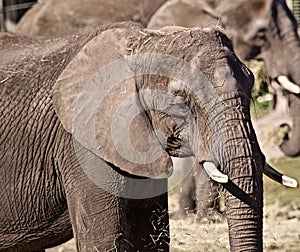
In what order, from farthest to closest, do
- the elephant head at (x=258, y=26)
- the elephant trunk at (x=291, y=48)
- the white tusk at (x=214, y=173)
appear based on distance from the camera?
the elephant head at (x=258, y=26), the elephant trunk at (x=291, y=48), the white tusk at (x=214, y=173)

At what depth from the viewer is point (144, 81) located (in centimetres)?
471

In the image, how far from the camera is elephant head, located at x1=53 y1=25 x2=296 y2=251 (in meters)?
4.39

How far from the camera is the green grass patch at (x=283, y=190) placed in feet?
29.0

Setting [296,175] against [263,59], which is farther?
[296,175]

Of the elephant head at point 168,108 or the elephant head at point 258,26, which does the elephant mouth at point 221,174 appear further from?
the elephant head at point 258,26

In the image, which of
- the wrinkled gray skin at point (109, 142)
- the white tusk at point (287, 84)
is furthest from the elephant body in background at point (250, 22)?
the wrinkled gray skin at point (109, 142)

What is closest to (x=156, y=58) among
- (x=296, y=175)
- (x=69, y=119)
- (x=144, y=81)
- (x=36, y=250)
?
(x=144, y=81)

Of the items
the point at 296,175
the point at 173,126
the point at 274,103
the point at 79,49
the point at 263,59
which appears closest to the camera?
the point at 173,126

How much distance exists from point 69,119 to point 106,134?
0.18 metres

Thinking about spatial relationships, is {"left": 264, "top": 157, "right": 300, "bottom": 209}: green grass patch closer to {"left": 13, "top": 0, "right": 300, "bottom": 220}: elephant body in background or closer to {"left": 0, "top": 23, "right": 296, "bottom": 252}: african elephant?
{"left": 13, "top": 0, "right": 300, "bottom": 220}: elephant body in background

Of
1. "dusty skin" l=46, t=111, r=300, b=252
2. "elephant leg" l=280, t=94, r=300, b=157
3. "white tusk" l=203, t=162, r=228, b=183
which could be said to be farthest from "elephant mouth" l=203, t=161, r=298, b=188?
"elephant leg" l=280, t=94, r=300, b=157

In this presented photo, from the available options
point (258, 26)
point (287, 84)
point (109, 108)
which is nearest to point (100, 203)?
point (109, 108)

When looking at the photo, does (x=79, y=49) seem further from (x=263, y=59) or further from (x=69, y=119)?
(x=263, y=59)

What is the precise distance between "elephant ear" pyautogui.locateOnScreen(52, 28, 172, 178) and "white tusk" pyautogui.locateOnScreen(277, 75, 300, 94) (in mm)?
3335
